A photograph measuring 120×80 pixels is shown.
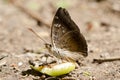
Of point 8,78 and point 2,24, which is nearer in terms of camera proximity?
point 8,78

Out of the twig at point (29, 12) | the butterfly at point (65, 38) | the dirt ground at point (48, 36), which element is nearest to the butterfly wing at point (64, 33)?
the butterfly at point (65, 38)

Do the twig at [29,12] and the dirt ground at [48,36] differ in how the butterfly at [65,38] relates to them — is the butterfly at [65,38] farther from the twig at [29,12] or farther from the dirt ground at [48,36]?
the twig at [29,12]

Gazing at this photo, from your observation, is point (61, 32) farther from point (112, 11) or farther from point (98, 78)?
point (112, 11)

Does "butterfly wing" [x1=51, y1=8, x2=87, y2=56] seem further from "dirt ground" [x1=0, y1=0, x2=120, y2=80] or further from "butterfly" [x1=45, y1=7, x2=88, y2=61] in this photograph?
"dirt ground" [x1=0, y1=0, x2=120, y2=80]

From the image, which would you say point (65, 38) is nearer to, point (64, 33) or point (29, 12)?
point (64, 33)

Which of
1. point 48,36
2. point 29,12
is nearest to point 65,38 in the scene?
point 48,36

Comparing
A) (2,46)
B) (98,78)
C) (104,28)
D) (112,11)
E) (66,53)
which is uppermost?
(112,11)

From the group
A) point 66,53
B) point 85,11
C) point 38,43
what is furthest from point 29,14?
point 66,53

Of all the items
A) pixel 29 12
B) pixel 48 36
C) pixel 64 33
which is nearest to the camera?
pixel 64 33
